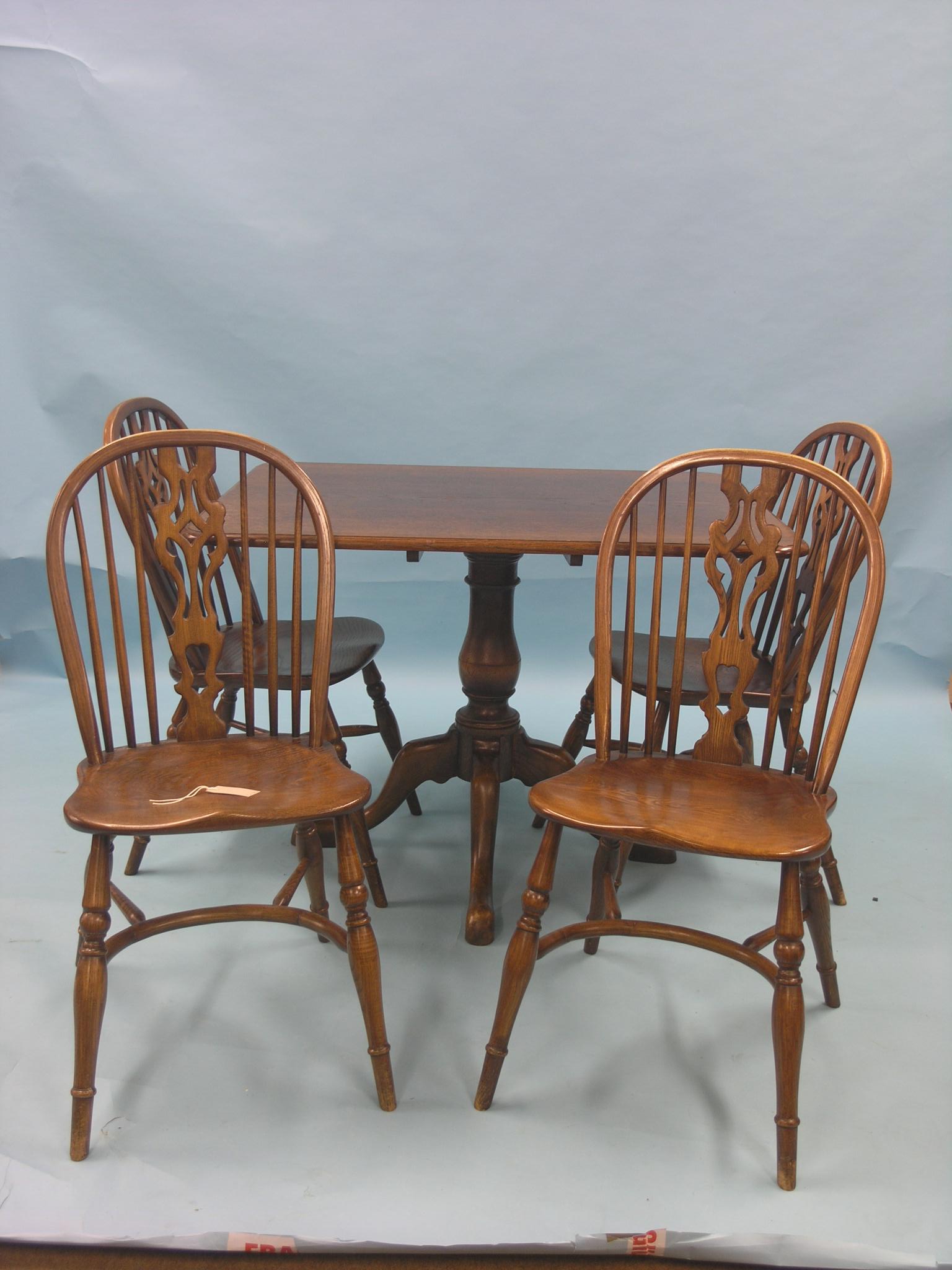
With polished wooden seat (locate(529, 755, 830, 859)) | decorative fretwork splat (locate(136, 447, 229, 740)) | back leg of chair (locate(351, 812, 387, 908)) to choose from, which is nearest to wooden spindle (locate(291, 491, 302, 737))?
decorative fretwork splat (locate(136, 447, 229, 740))

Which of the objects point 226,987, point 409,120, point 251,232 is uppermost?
point 409,120

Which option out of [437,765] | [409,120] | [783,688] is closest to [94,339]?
[409,120]

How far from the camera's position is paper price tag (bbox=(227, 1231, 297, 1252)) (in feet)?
4.70

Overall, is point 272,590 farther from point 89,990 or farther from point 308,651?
point 89,990

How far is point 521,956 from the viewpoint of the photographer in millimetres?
1630

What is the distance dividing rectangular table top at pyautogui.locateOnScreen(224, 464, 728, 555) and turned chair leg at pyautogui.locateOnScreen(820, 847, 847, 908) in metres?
0.76

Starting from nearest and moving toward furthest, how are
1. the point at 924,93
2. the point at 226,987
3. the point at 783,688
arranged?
the point at 226,987 < the point at 783,688 < the point at 924,93

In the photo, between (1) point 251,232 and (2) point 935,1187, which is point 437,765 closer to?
(2) point 935,1187

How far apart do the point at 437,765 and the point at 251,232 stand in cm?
187

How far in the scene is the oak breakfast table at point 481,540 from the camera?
1956 millimetres

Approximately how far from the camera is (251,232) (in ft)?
10.7

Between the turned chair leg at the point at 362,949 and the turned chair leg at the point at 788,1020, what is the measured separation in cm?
62

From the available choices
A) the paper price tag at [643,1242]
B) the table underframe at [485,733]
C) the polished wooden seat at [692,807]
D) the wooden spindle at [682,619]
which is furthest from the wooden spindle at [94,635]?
the paper price tag at [643,1242]

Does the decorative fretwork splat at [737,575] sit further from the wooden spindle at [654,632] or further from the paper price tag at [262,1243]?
the paper price tag at [262,1243]
